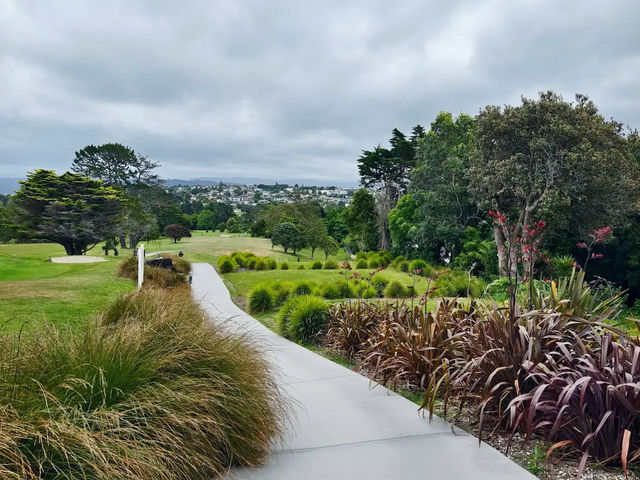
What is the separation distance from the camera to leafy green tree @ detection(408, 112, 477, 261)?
953 inches

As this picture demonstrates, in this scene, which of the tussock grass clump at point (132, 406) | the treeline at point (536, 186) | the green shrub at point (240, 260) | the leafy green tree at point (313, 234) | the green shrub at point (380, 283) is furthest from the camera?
the leafy green tree at point (313, 234)

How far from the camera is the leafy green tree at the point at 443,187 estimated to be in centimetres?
2420

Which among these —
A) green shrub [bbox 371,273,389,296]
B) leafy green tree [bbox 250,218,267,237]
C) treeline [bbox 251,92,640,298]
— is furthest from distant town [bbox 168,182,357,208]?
green shrub [bbox 371,273,389,296]

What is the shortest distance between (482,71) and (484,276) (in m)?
11.0

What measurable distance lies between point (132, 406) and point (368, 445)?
159cm

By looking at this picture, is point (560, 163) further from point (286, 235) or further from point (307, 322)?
point (286, 235)

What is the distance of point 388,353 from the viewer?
4.54 m

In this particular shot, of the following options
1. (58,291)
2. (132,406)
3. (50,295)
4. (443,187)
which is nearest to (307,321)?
(132,406)

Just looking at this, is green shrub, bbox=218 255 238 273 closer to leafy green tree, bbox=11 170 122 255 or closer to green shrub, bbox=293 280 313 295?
green shrub, bbox=293 280 313 295

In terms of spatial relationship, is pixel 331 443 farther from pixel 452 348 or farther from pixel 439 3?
pixel 439 3

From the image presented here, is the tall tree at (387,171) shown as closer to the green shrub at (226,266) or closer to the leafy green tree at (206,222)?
the green shrub at (226,266)

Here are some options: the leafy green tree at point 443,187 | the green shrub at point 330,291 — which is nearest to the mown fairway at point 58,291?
the green shrub at point 330,291

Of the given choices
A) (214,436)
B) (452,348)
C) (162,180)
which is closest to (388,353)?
(452,348)

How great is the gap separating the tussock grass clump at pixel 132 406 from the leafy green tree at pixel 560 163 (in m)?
15.8
